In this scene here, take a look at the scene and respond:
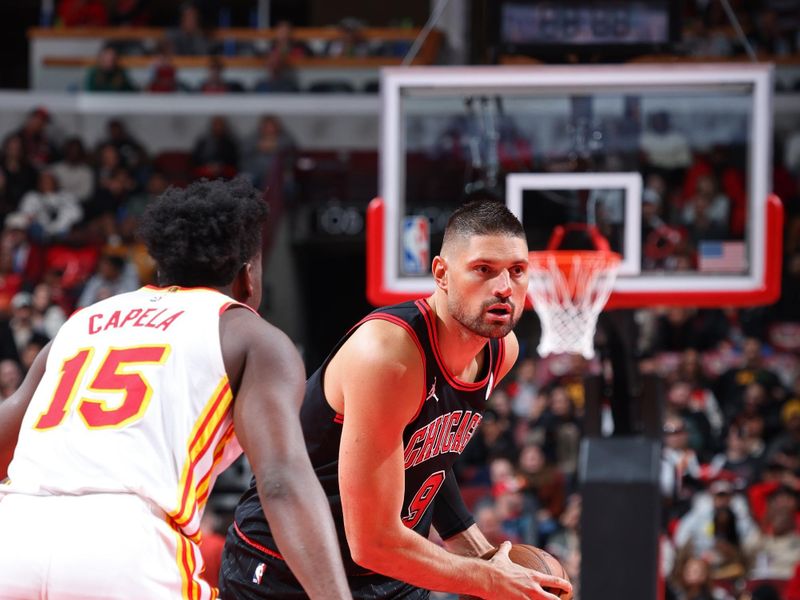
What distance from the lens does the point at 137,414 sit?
8.63 feet

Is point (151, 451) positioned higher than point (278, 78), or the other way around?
point (278, 78)

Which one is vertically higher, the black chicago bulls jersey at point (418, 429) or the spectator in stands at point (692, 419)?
the black chicago bulls jersey at point (418, 429)

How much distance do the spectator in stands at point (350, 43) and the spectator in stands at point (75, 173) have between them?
10.3 feet

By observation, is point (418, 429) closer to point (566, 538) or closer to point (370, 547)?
point (370, 547)

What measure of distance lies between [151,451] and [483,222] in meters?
1.37

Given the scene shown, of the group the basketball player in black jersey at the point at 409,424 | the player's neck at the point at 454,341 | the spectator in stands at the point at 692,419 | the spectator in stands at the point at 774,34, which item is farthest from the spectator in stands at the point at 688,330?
the player's neck at the point at 454,341

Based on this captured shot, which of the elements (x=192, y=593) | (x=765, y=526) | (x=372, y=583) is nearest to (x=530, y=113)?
(x=765, y=526)

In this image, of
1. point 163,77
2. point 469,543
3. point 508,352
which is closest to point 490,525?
point 469,543

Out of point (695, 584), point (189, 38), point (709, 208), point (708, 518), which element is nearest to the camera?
point (709, 208)

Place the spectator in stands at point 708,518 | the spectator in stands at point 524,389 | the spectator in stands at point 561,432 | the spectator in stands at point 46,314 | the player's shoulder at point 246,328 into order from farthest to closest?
the spectator in stands at point 46,314 < the spectator in stands at point 524,389 < the spectator in stands at point 561,432 < the spectator in stands at point 708,518 < the player's shoulder at point 246,328

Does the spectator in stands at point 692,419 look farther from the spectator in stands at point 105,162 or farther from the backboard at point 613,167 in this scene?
the spectator in stands at point 105,162

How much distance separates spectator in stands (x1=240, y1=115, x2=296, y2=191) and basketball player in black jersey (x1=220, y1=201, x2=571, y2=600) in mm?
10230

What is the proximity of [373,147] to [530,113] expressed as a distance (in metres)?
6.49

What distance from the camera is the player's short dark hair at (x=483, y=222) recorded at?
362 cm
